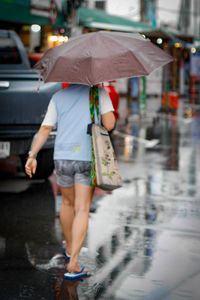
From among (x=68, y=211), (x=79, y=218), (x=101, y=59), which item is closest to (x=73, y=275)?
(x=79, y=218)

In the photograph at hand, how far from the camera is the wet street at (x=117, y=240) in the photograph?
188 inches

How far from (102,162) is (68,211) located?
27.0 inches

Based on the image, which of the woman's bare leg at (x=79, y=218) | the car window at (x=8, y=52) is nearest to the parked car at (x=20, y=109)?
the car window at (x=8, y=52)

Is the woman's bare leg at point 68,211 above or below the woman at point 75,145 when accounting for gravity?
below

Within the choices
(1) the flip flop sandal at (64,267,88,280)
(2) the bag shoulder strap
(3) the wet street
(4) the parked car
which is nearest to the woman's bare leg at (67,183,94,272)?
(1) the flip flop sandal at (64,267,88,280)

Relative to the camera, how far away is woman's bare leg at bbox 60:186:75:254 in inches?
208

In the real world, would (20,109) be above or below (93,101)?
below

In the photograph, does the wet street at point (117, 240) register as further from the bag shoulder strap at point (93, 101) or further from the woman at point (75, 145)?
the bag shoulder strap at point (93, 101)

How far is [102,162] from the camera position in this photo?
16.2 feet

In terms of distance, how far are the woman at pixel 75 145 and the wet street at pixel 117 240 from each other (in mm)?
362

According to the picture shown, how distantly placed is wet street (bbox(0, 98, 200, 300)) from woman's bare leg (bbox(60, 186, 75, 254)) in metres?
0.23

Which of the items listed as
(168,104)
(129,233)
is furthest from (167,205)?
(168,104)

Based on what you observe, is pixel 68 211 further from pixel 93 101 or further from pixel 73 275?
pixel 93 101

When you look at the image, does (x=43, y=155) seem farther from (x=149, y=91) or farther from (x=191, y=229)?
(x=149, y=91)
